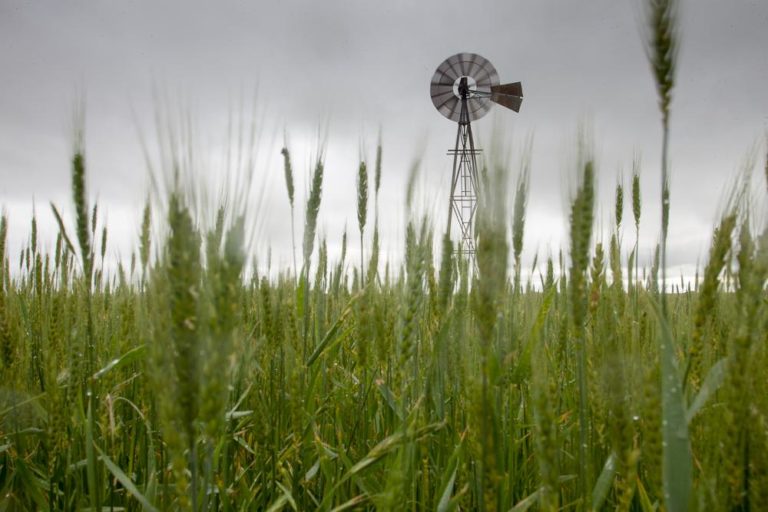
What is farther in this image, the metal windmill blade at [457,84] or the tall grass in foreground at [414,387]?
the metal windmill blade at [457,84]

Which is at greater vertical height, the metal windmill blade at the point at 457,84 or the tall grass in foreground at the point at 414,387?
the metal windmill blade at the point at 457,84

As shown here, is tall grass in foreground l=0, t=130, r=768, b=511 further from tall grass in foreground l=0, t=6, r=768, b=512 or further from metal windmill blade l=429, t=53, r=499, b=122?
metal windmill blade l=429, t=53, r=499, b=122

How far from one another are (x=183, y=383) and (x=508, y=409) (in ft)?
4.74

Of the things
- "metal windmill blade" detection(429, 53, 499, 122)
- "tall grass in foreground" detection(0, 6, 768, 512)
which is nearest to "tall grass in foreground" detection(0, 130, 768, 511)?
"tall grass in foreground" detection(0, 6, 768, 512)

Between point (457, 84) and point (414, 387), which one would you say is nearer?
point (414, 387)

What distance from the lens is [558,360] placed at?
225 cm

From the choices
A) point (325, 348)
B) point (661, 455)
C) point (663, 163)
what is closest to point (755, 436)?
point (661, 455)

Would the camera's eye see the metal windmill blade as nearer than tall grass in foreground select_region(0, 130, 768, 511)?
No

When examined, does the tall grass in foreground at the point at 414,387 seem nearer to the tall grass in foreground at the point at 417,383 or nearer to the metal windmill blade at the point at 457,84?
the tall grass in foreground at the point at 417,383

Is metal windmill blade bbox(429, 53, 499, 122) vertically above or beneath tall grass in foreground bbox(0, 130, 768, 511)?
above

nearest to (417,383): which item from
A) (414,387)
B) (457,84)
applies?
(414,387)

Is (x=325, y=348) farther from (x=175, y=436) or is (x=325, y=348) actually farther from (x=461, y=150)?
(x=461, y=150)

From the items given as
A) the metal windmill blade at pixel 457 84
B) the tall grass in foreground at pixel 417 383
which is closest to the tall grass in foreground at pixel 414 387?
the tall grass in foreground at pixel 417 383

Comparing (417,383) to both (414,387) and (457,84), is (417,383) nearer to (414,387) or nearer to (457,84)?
(414,387)
